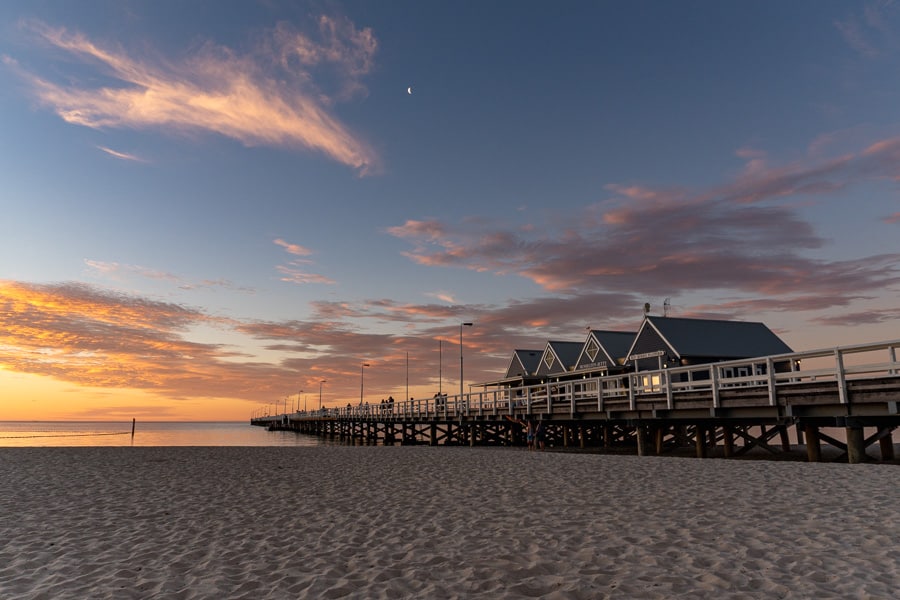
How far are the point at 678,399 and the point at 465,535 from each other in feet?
48.0

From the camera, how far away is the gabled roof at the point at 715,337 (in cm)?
3762

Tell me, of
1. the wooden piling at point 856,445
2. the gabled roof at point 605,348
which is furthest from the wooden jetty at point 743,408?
the gabled roof at point 605,348

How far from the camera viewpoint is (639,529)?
8461 mm

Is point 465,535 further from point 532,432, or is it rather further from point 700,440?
point 532,432

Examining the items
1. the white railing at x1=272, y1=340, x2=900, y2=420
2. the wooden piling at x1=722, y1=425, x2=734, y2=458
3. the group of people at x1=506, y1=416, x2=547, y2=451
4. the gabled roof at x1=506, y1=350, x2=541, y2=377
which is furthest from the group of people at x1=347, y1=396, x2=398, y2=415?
the wooden piling at x1=722, y1=425, x2=734, y2=458

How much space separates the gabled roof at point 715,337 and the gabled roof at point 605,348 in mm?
3042

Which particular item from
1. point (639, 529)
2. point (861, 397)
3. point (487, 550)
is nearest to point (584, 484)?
point (639, 529)

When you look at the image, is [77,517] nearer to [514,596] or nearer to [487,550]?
[487,550]

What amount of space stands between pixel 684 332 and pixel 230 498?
3349 centimetres

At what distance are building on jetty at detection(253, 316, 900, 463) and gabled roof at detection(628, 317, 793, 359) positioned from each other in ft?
0.30

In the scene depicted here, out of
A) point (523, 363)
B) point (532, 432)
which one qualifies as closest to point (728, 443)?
point (532, 432)

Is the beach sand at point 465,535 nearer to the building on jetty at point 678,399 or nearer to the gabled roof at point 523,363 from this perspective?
the building on jetty at point 678,399

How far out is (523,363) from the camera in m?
55.4

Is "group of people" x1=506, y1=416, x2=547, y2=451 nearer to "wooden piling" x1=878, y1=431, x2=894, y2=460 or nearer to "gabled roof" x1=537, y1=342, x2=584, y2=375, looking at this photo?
"wooden piling" x1=878, y1=431, x2=894, y2=460
